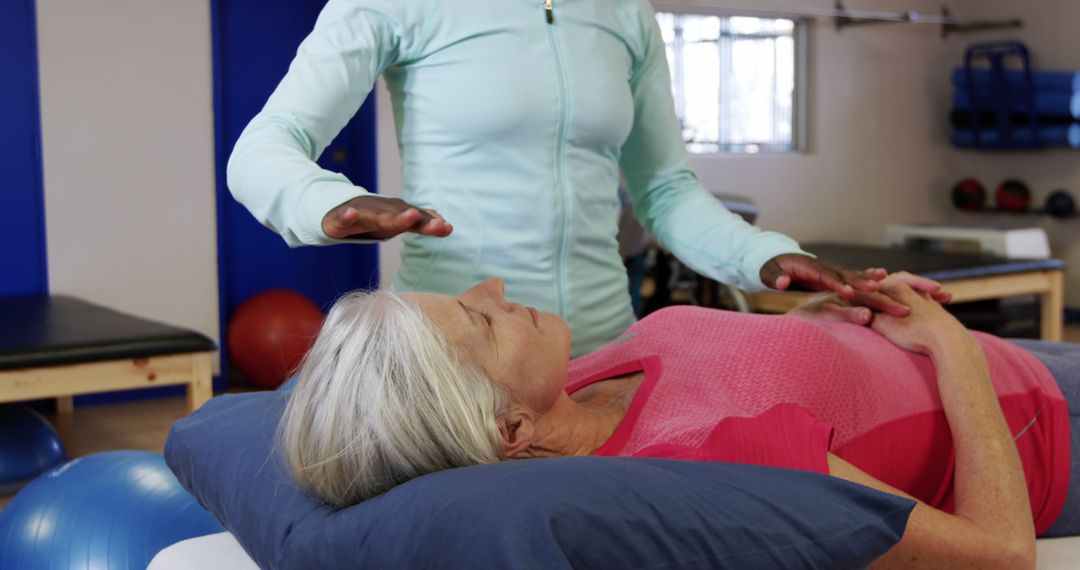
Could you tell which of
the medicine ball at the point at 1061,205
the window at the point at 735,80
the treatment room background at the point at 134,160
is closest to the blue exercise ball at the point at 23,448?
the treatment room background at the point at 134,160

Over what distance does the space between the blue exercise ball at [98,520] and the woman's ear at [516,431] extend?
874 mm

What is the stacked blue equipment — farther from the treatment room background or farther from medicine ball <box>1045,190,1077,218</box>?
the treatment room background

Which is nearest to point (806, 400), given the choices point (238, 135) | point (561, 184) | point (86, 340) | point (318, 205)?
point (561, 184)

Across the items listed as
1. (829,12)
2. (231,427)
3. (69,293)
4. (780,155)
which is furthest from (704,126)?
(231,427)

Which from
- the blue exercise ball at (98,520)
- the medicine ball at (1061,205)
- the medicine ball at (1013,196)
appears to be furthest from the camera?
the medicine ball at (1013,196)

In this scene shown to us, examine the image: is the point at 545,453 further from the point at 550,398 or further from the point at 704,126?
the point at 704,126

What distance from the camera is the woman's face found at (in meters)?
1.35

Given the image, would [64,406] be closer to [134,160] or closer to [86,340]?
[134,160]

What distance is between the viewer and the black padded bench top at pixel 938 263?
4.82 m

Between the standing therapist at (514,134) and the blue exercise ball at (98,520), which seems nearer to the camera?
the standing therapist at (514,134)

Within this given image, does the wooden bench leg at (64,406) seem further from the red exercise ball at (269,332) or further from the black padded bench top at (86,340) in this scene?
the black padded bench top at (86,340)

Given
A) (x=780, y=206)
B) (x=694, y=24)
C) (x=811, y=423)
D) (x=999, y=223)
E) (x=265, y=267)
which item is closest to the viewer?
(x=811, y=423)

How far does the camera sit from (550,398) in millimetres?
1396

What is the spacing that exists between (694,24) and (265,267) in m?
2.64
